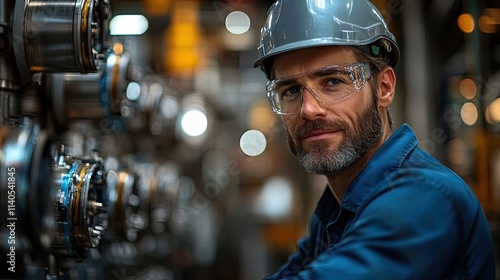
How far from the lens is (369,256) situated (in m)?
1.57

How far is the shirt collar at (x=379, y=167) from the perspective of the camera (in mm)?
1911

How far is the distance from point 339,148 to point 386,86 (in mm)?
344

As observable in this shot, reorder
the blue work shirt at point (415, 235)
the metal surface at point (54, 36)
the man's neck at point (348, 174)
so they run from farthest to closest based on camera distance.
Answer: the man's neck at point (348, 174) → the metal surface at point (54, 36) → the blue work shirt at point (415, 235)

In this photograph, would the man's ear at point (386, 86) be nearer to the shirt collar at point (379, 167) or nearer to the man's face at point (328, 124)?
the man's face at point (328, 124)

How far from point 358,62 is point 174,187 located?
2.79 metres

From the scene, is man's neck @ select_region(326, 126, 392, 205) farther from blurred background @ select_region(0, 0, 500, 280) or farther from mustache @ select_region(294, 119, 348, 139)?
blurred background @ select_region(0, 0, 500, 280)

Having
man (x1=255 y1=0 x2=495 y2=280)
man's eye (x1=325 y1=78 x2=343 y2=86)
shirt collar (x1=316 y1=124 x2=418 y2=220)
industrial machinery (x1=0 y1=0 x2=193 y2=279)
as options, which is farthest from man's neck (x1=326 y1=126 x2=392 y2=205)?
industrial machinery (x1=0 y1=0 x2=193 y2=279)

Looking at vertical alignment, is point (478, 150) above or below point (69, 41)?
below

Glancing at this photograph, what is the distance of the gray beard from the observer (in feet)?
6.53

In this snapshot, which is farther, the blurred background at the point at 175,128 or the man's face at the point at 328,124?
the man's face at the point at 328,124

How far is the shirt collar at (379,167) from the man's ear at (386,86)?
241 millimetres

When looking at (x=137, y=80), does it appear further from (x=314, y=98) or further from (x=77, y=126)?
(x=314, y=98)

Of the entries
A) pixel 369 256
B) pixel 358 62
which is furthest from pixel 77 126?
pixel 369 256

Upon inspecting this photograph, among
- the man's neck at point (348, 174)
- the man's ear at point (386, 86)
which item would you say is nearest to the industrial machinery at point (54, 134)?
the man's neck at point (348, 174)
